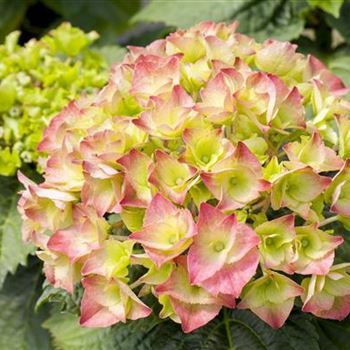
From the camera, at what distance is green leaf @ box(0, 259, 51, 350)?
62.9 inches

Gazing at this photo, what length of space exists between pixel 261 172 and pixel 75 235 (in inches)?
10.5

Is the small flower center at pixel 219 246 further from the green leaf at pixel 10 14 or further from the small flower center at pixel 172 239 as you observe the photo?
the green leaf at pixel 10 14

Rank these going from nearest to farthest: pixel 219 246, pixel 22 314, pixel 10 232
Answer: pixel 219 246, pixel 10 232, pixel 22 314

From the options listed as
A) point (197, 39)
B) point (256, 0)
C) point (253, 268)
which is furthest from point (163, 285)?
point (256, 0)

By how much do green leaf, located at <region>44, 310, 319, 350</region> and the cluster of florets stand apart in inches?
3.3

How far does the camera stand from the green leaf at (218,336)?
1184 millimetres

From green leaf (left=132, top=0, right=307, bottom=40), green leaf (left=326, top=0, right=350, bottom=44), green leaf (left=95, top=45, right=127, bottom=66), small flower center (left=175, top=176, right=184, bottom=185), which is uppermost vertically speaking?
small flower center (left=175, top=176, right=184, bottom=185)

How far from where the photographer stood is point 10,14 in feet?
7.56

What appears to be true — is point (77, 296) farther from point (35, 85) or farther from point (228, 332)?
point (35, 85)

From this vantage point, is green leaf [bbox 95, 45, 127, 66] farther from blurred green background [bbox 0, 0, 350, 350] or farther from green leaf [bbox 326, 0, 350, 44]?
green leaf [bbox 326, 0, 350, 44]

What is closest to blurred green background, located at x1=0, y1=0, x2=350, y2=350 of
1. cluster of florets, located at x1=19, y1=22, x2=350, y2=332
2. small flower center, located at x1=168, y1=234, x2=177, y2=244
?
cluster of florets, located at x1=19, y1=22, x2=350, y2=332

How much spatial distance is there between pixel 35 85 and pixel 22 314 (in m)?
0.44

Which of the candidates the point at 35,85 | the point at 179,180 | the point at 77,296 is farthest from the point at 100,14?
the point at 179,180

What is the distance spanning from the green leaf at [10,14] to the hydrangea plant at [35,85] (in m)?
0.69
